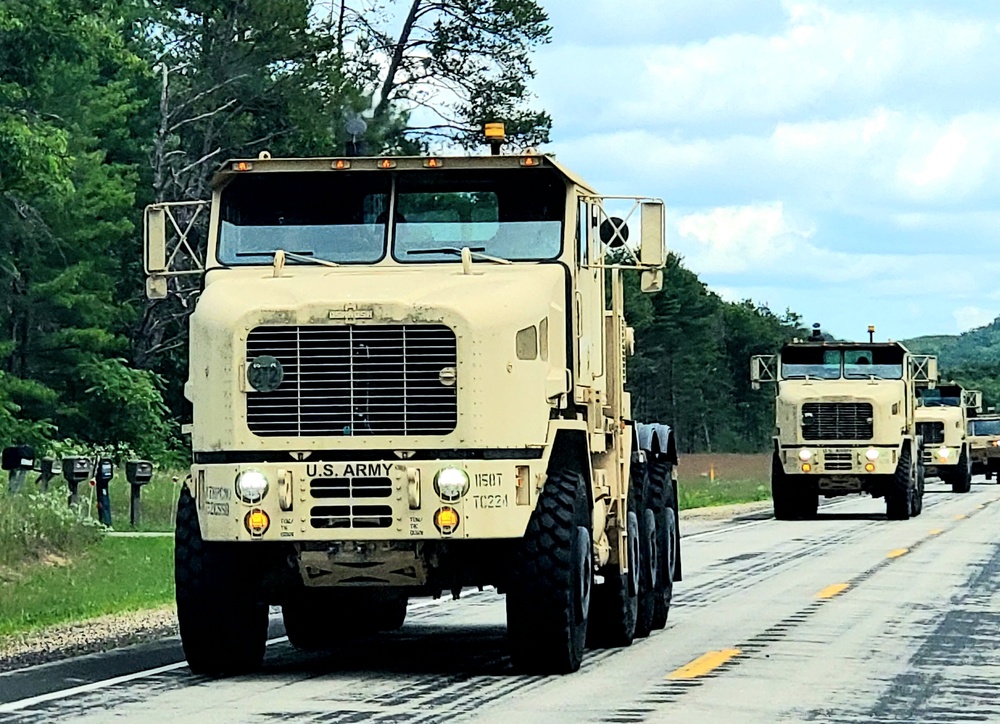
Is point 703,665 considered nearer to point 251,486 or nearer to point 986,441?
point 251,486

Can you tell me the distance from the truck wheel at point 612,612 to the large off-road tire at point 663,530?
4.12 feet

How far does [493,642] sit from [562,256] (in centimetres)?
321

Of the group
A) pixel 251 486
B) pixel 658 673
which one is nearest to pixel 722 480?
pixel 658 673

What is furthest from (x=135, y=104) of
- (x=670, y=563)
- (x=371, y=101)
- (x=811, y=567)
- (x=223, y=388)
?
(x=223, y=388)

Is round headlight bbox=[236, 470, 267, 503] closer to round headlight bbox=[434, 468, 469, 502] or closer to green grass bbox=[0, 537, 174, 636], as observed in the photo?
round headlight bbox=[434, 468, 469, 502]

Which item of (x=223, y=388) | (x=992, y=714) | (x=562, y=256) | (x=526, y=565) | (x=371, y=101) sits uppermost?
(x=371, y=101)

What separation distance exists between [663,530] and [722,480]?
156 feet

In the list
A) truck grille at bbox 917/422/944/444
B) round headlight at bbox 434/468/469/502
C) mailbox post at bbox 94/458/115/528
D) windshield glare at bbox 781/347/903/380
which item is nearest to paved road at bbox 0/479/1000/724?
round headlight at bbox 434/468/469/502

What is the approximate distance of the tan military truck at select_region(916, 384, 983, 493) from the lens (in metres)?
55.3

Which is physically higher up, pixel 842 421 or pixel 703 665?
pixel 842 421

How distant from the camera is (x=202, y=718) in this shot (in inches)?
426

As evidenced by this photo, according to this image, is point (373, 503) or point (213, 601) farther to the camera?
point (213, 601)

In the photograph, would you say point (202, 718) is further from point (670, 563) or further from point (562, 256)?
point (670, 563)

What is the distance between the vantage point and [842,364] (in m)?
37.5
